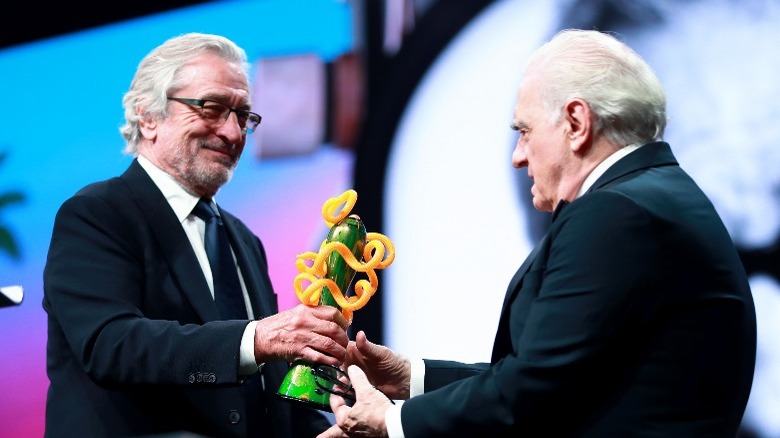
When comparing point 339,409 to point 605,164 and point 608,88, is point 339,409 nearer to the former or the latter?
point 605,164

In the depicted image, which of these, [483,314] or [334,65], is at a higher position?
[334,65]

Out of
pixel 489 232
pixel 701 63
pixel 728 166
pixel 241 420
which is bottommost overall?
pixel 241 420

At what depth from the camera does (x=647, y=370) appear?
179 cm

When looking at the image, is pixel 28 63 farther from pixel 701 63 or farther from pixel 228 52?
pixel 701 63

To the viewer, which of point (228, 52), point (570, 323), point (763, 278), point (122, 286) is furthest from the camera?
point (763, 278)

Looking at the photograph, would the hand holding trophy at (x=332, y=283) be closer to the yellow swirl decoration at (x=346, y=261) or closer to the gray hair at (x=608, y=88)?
the yellow swirl decoration at (x=346, y=261)

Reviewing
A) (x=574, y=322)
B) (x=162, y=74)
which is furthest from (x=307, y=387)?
(x=162, y=74)

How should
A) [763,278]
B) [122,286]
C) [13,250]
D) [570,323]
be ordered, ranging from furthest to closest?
[13,250] < [763,278] < [122,286] < [570,323]

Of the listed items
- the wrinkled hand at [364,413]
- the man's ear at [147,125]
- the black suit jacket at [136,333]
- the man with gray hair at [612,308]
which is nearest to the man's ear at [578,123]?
the man with gray hair at [612,308]

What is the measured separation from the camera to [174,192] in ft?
8.71

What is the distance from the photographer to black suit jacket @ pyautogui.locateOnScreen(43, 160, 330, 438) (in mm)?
2262

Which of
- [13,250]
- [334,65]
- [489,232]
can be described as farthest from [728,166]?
[13,250]

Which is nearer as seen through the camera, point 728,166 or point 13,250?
point 728,166

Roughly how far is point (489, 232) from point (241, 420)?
4.00ft
